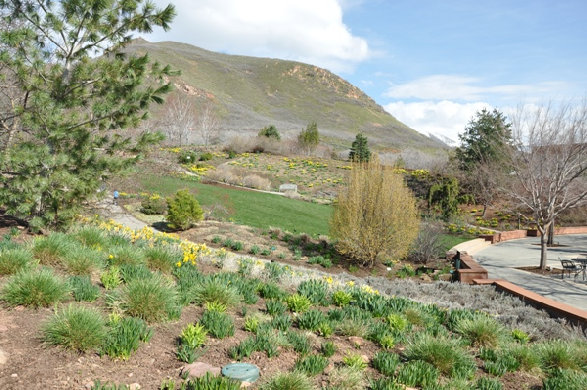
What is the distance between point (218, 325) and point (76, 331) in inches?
45.5

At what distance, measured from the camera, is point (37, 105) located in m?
5.97

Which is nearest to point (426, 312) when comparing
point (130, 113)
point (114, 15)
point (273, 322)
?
point (273, 322)

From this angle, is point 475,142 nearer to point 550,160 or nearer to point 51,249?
point 550,160

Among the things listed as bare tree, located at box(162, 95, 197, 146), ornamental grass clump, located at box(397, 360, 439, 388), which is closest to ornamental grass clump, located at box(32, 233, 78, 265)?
ornamental grass clump, located at box(397, 360, 439, 388)

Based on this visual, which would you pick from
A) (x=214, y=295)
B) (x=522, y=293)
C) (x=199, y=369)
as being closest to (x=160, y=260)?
(x=214, y=295)

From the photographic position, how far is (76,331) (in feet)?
9.75

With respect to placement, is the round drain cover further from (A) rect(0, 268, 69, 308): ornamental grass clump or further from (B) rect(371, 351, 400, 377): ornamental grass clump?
(A) rect(0, 268, 69, 308): ornamental grass clump

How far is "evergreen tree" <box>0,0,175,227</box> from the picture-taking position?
20.2ft

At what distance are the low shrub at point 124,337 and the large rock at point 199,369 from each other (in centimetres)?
45

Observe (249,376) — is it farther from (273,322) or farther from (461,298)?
(461,298)

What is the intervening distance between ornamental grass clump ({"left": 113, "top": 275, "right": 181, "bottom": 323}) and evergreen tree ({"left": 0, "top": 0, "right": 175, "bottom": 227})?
3262 mm

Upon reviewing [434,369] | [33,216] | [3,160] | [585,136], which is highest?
[585,136]

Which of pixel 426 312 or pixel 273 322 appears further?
pixel 426 312

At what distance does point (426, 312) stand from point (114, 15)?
690 cm
